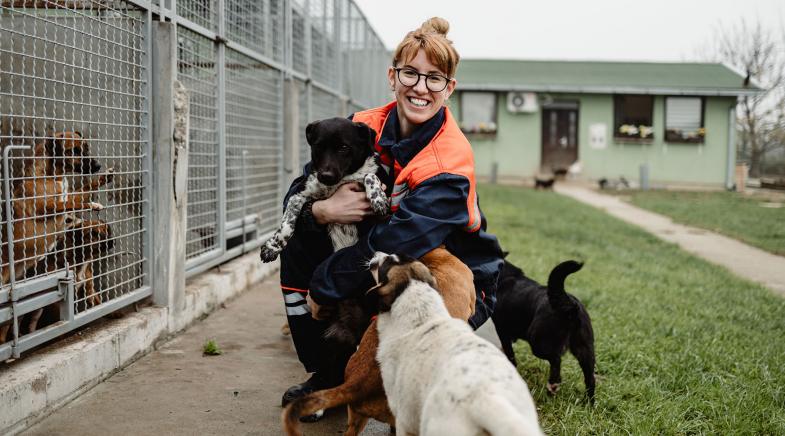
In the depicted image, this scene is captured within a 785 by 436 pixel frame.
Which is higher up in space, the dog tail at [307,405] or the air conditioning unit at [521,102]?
the air conditioning unit at [521,102]

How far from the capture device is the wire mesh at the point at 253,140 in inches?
232

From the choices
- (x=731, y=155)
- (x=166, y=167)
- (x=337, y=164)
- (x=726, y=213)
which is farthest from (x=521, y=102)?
(x=337, y=164)

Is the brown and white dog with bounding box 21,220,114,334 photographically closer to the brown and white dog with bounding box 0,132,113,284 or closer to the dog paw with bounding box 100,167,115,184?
the brown and white dog with bounding box 0,132,113,284

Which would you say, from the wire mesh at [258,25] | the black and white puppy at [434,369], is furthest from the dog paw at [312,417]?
the wire mesh at [258,25]

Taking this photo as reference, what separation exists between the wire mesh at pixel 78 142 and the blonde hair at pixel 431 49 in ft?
5.32

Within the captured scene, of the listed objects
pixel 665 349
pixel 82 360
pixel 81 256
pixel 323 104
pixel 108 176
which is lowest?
pixel 665 349

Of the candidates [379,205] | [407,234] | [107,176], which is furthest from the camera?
[107,176]

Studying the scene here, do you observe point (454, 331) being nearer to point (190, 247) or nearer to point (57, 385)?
point (57, 385)

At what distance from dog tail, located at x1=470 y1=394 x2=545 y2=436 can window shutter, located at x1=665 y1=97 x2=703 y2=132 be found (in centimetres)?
2711

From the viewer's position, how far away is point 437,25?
3.48 m

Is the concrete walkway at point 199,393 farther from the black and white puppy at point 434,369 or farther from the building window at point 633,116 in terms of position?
the building window at point 633,116

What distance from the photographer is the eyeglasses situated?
10.6 ft

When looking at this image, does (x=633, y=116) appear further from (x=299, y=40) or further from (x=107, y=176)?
(x=107, y=176)

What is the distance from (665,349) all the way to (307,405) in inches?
136
